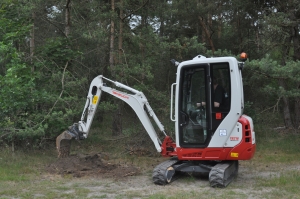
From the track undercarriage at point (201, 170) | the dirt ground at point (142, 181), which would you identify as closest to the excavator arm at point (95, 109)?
the dirt ground at point (142, 181)

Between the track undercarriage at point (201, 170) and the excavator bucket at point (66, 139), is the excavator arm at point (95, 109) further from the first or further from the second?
the track undercarriage at point (201, 170)

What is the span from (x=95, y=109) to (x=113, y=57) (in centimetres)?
526

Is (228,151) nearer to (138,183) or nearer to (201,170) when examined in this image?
(201,170)

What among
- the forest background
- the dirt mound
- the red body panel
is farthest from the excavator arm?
the forest background

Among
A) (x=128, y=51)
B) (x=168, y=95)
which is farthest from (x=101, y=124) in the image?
(x=168, y=95)

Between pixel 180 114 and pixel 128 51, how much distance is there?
8.08 metres

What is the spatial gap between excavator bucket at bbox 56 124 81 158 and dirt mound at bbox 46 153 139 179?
236 millimetres

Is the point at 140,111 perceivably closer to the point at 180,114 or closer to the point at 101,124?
the point at 180,114

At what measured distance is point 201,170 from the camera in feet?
27.2

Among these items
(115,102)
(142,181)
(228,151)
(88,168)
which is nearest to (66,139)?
(88,168)

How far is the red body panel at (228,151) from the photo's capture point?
7914 millimetres

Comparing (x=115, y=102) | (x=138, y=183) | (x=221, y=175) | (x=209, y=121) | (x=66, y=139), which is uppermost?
(x=115, y=102)

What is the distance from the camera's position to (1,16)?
41.3ft

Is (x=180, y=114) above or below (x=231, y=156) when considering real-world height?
above
